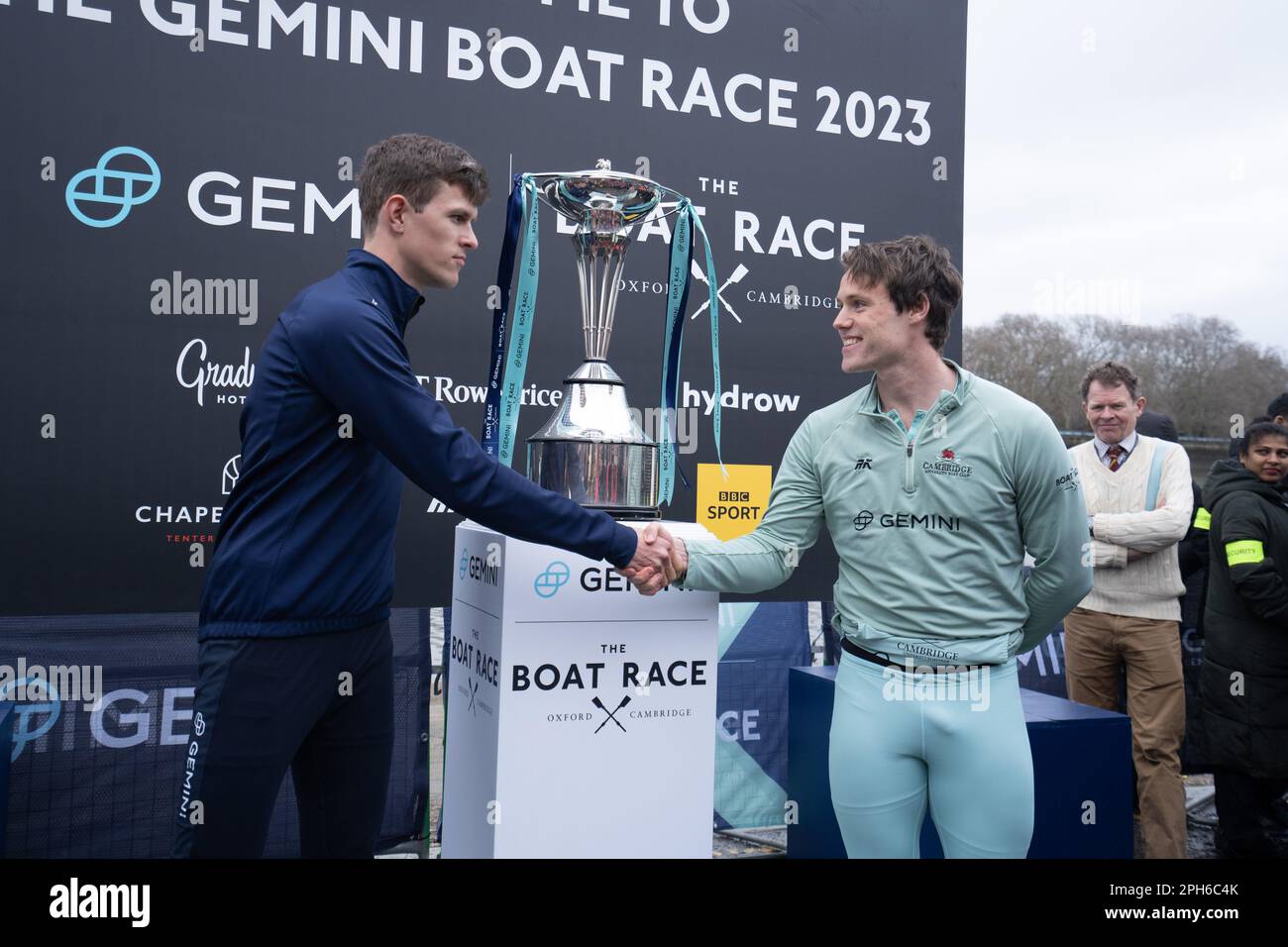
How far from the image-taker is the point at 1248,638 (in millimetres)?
3186

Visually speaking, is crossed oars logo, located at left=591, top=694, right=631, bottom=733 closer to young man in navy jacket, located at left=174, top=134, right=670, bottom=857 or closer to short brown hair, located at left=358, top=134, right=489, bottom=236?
young man in navy jacket, located at left=174, top=134, right=670, bottom=857

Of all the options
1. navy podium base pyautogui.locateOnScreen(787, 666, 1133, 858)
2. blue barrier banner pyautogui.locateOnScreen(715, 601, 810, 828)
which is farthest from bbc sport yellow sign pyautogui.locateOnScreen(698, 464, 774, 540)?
navy podium base pyautogui.locateOnScreen(787, 666, 1133, 858)

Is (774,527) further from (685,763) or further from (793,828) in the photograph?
(793,828)

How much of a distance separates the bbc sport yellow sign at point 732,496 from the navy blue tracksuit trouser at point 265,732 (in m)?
1.75

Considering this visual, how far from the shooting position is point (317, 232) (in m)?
2.93

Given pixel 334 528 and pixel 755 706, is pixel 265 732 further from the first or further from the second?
pixel 755 706

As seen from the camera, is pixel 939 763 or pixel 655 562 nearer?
pixel 939 763

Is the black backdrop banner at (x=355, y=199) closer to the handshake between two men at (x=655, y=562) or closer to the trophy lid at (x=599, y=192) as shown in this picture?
the trophy lid at (x=599, y=192)

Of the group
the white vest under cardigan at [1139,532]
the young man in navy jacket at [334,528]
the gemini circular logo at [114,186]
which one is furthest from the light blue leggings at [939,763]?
the gemini circular logo at [114,186]

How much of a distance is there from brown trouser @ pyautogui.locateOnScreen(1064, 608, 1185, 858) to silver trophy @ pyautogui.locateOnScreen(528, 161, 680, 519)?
7.16 feet

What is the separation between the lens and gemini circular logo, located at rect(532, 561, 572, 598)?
6.02 feet

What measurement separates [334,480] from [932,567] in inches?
42.8

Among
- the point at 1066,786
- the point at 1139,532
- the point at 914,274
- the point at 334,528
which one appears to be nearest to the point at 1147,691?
the point at 1139,532
